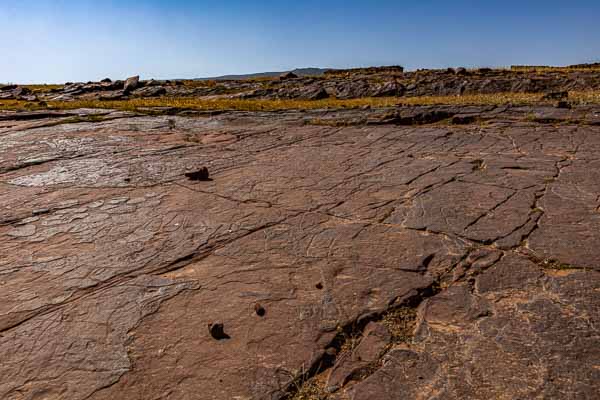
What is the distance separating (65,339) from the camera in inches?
95.4

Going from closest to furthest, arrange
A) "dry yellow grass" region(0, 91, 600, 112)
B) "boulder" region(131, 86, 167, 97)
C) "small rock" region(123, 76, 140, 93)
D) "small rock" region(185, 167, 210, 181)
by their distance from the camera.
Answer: "small rock" region(185, 167, 210, 181)
"dry yellow grass" region(0, 91, 600, 112)
"boulder" region(131, 86, 167, 97)
"small rock" region(123, 76, 140, 93)

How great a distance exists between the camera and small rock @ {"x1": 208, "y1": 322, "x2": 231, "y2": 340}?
94.5 inches

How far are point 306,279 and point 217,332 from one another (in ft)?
2.61

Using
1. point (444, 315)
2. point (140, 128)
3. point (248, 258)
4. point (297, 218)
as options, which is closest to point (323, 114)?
point (140, 128)

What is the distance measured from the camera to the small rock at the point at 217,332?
2.40 metres

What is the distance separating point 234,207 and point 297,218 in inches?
29.2

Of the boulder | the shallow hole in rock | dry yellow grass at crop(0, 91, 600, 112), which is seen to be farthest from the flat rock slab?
the boulder

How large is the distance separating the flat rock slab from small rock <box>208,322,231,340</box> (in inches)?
0.4

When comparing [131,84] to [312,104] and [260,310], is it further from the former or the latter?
[260,310]

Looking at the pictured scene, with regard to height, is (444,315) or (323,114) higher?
(323,114)

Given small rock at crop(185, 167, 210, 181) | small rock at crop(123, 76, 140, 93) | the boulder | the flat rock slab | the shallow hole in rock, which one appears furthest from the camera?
small rock at crop(123, 76, 140, 93)

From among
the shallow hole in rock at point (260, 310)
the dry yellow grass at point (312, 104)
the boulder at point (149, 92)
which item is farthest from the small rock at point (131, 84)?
the shallow hole in rock at point (260, 310)

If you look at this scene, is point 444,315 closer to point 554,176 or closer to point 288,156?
point 554,176

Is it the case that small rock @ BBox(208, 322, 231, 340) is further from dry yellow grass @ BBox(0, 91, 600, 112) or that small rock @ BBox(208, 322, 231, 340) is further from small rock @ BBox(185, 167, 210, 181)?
dry yellow grass @ BBox(0, 91, 600, 112)
